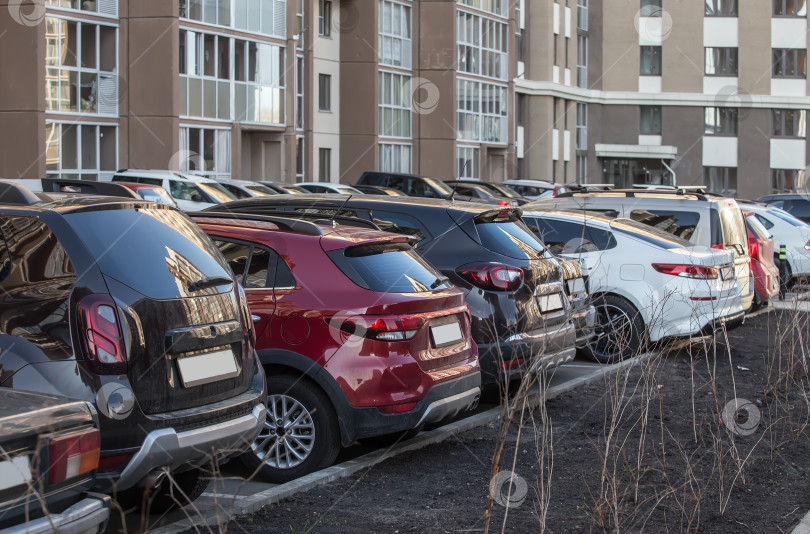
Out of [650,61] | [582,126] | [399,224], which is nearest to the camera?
[399,224]

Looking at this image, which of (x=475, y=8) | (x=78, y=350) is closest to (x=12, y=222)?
(x=78, y=350)

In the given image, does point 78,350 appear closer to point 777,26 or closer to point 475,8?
point 475,8

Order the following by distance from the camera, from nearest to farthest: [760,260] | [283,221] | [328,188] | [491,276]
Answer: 1. [283,221]
2. [491,276]
3. [760,260]
4. [328,188]

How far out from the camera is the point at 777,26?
6106 centimetres

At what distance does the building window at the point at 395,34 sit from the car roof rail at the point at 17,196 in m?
39.7

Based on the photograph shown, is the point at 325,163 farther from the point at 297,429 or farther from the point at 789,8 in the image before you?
the point at 297,429

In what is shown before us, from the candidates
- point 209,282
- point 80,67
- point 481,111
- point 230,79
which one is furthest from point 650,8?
point 209,282

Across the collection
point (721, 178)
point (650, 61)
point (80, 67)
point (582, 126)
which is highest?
point (650, 61)

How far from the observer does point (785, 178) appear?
61.9 meters

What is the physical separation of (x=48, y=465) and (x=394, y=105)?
42551 millimetres

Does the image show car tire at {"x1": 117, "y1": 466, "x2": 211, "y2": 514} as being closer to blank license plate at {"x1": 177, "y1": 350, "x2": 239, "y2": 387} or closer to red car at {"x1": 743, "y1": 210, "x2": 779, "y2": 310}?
blank license plate at {"x1": 177, "y1": 350, "x2": 239, "y2": 387}

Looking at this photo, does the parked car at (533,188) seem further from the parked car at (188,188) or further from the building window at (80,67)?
the parked car at (188,188)

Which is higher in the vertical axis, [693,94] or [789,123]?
[693,94]

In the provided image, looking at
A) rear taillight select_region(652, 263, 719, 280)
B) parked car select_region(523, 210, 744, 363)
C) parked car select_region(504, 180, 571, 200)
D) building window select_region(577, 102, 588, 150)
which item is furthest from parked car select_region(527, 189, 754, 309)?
building window select_region(577, 102, 588, 150)
